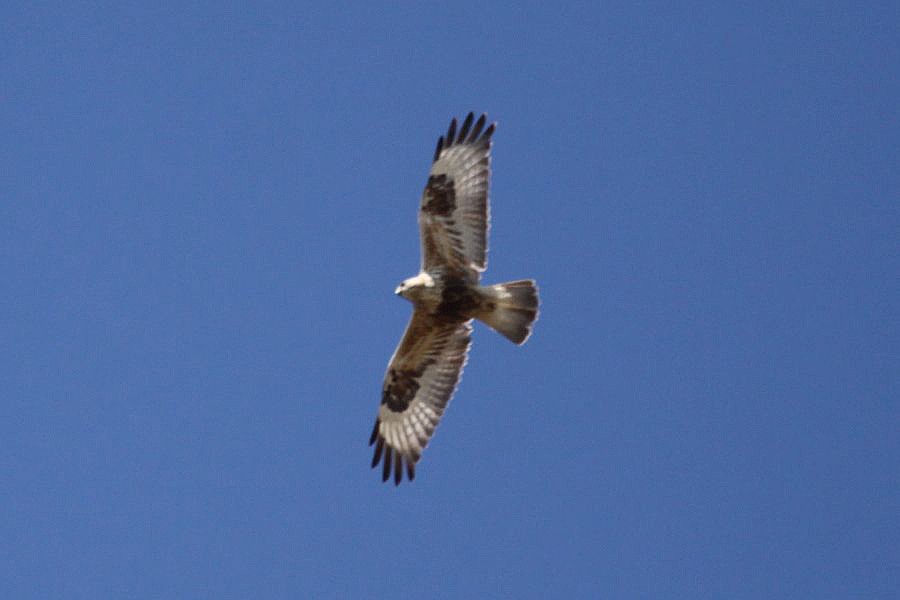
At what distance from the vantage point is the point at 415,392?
41.5 feet

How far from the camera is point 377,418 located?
12.8m

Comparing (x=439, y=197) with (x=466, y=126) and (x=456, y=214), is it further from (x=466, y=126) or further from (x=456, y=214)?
(x=466, y=126)

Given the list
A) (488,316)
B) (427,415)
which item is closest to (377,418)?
(427,415)

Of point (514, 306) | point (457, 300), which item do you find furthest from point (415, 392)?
point (514, 306)

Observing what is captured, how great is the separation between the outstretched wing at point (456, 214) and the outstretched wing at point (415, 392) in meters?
0.66

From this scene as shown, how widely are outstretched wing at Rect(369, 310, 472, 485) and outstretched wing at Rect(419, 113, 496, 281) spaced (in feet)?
2.16

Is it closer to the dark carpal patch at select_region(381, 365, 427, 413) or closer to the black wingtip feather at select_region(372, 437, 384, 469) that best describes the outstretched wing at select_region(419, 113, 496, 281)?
the dark carpal patch at select_region(381, 365, 427, 413)

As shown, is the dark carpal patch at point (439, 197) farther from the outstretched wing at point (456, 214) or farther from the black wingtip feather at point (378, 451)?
the black wingtip feather at point (378, 451)

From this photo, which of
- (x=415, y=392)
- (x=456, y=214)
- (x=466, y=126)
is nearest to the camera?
(x=456, y=214)

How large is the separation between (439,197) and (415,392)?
1678 mm

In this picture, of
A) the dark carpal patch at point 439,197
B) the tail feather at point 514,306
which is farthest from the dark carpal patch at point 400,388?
the dark carpal patch at point 439,197

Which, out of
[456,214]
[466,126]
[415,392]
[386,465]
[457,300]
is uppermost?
[466,126]

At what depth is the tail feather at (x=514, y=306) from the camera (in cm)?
1195

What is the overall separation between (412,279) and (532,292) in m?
0.90
